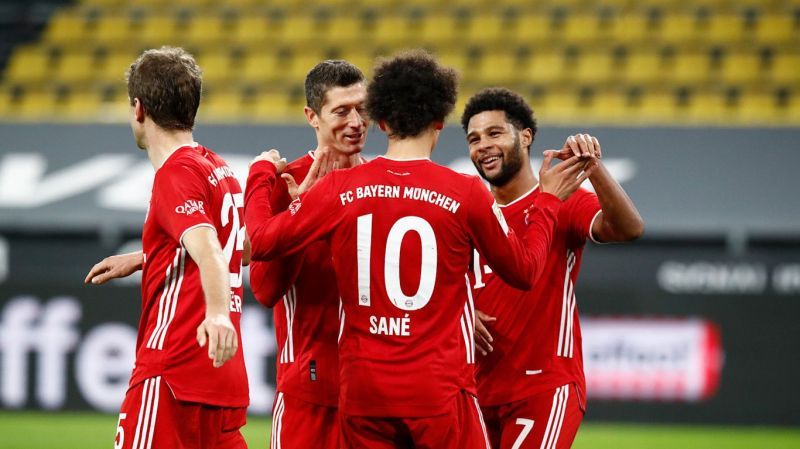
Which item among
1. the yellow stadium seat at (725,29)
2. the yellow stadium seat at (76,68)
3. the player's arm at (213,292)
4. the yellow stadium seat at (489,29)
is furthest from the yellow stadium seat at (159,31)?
the player's arm at (213,292)

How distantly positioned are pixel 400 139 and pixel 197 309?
874mm

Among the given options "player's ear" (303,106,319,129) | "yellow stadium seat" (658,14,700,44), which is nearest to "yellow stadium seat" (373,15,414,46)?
"yellow stadium seat" (658,14,700,44)

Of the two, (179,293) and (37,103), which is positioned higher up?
(37,103)

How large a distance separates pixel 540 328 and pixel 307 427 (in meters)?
1.00

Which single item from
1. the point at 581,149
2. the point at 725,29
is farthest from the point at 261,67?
the point at 581,149

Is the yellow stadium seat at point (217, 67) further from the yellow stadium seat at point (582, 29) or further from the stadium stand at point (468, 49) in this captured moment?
the yellow stadium seat at point (582, 29)

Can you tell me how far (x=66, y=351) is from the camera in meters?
9.37

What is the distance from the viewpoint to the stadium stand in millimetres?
12734

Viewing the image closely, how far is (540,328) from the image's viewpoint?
438 centimetres

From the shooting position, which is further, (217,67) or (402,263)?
(217,67)

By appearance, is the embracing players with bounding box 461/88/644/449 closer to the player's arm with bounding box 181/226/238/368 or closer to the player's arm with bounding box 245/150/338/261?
the player's arm with bounding box 245/150/338/261

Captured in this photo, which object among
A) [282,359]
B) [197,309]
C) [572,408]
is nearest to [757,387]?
[572,408]

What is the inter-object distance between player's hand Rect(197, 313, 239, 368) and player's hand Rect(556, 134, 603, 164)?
56.1 inches

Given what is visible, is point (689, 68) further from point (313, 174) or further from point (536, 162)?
point (313, 174)
